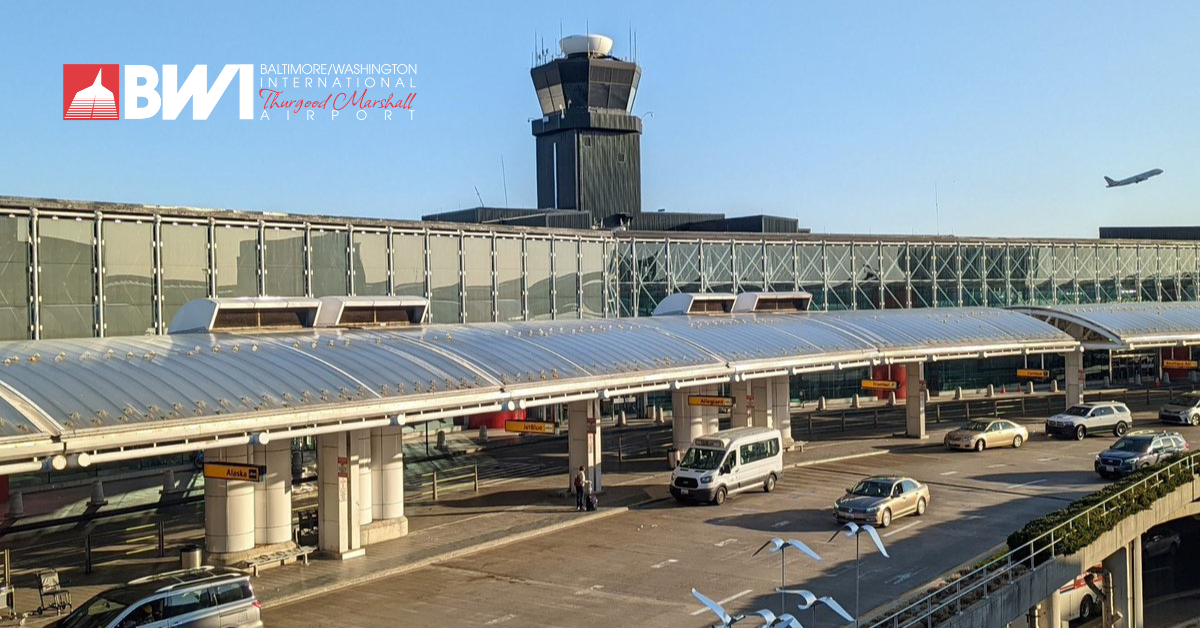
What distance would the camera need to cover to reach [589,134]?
9475 centimetres

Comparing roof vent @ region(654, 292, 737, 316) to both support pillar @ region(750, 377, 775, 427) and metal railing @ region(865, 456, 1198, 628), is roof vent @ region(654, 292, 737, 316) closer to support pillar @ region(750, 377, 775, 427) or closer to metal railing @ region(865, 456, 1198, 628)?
support pillar @ region(750, 377, 775, 427)

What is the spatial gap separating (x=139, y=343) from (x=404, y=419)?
23.9 feet

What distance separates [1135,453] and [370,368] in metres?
27.0

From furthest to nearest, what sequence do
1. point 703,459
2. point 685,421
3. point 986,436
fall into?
point 986,436, point 685,421, point 703,459

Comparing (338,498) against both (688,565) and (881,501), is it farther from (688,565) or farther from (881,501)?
(881,501)

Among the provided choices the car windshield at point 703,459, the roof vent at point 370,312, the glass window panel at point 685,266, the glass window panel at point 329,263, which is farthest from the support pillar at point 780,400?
the glass window panel at point 329,263

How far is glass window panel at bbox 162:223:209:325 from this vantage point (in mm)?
39500

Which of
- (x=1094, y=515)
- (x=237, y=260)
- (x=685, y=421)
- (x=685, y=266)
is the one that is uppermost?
(x=685, y=266)

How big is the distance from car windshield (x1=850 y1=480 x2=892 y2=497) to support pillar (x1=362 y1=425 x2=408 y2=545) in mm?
13310

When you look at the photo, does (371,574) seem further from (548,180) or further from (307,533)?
(548,180)

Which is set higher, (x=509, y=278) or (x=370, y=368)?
(x=509, y=278)

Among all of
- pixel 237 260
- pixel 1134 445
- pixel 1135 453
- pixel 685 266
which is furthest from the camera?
pixel 685 266

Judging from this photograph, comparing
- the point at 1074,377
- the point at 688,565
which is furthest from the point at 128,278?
the point at 1074,377

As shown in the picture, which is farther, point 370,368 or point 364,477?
point 364,477
